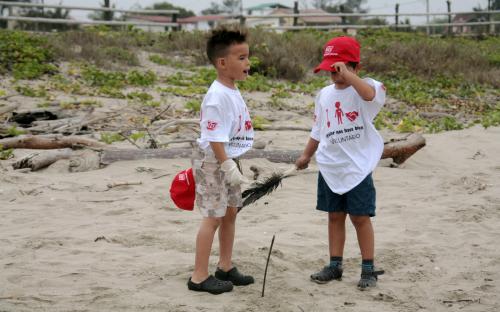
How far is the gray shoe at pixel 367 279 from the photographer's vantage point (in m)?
4.08

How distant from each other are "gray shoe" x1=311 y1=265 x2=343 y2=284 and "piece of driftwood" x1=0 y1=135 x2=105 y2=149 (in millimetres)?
3977

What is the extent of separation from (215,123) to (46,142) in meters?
4.29

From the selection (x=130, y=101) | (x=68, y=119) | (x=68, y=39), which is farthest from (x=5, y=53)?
(x=68, y=119)

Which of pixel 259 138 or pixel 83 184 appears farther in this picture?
pixel 259 138

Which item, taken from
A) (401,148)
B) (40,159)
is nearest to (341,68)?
(401,148)

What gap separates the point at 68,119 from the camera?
9.11 metres

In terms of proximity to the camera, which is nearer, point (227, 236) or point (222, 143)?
point (222, 143)

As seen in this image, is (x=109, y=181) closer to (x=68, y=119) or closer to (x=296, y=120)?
(x=68, y=119)

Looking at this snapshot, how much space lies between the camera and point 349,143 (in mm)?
4047

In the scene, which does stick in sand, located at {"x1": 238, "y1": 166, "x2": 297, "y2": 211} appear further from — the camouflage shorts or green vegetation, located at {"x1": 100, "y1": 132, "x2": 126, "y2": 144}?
green vegetation, located at {"x1": 100, "y1": 132, "x2": 126, "y2": 144}

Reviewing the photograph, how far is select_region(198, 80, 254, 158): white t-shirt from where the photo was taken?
3768 millimetres

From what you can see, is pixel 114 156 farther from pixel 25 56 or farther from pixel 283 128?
pixel 25 56

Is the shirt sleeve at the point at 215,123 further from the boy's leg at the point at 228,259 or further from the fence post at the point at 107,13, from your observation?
the fence post at the point at 107,13

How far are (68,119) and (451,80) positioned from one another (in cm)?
882
